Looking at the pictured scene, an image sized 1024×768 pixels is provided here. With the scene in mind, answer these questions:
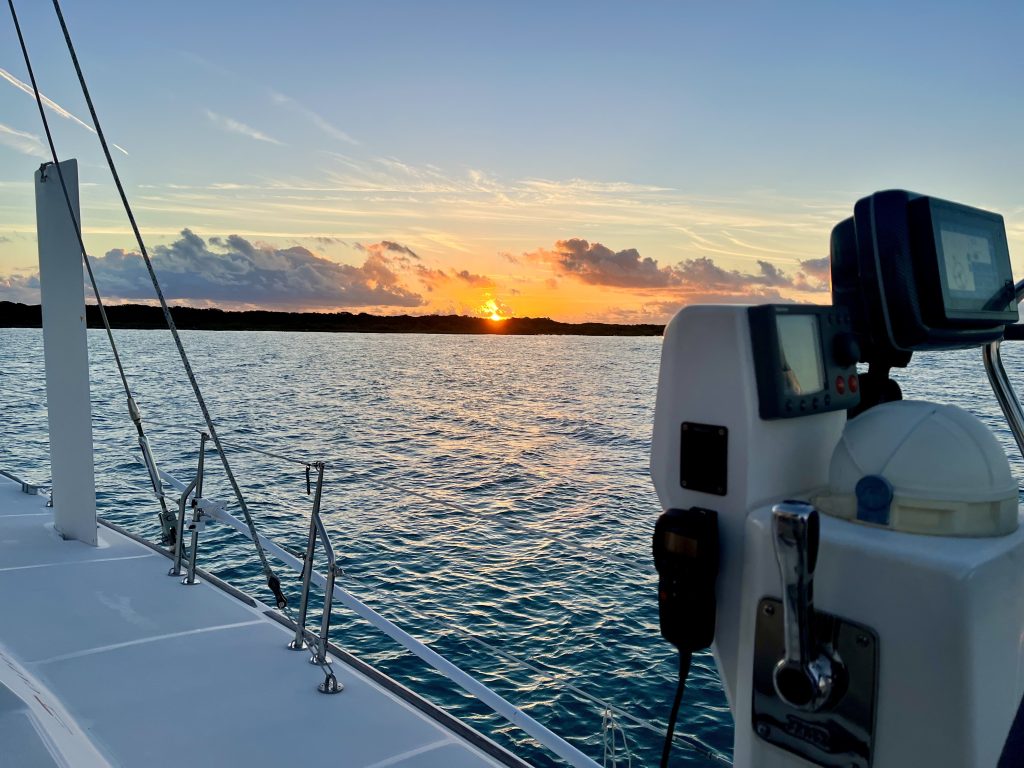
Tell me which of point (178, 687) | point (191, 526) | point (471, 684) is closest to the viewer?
point (471, 684)

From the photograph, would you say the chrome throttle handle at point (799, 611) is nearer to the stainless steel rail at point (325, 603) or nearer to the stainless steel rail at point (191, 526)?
the stainless steel rail at point (325, 603)

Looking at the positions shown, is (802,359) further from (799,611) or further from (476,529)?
(476,529)

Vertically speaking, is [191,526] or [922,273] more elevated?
[922,273]

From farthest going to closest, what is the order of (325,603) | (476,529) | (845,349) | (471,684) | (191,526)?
1. (476,529)
2. (191,526)
3. (325,603)
4. (471,684)
5. (845,349)

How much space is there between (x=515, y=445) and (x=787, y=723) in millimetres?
24794

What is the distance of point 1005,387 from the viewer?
67.0 inches

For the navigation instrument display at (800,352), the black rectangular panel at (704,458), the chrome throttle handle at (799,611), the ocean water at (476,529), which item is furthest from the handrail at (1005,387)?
the ocean water at (476,529)

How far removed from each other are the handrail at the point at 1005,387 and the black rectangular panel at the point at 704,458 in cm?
67

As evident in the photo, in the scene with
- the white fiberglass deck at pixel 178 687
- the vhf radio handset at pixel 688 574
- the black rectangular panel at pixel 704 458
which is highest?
the black rectangular panel at pixel 704 458

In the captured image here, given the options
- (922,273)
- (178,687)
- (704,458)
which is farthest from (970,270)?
(178,687)

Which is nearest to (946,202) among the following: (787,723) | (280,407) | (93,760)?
(787,723)

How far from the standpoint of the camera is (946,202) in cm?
160

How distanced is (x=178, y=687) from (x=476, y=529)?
1110 cm

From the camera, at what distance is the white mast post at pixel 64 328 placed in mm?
5129
